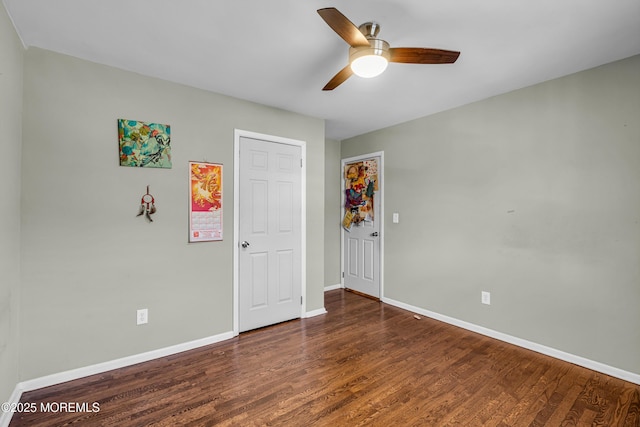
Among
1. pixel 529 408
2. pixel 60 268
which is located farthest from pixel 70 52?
pixel 529 408

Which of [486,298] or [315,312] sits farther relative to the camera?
[315,312]

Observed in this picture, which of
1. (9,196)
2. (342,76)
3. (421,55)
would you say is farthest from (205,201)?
(421,55)

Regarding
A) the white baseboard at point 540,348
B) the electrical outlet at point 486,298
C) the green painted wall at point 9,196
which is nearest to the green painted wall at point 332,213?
the white baseboard at point 540,348

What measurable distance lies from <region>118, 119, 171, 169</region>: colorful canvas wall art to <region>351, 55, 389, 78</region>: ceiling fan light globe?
1738 millimetres

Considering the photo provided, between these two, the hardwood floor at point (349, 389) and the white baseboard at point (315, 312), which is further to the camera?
the white baseboard at point (315, 312)

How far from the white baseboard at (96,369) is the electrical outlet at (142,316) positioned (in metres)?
0.27

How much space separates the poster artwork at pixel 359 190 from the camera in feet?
13.9

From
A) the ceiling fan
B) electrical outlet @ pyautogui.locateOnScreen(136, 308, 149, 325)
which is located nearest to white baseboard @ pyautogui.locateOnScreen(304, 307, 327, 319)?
electrical outlet @ pyautogui.locateOnScreen(136, 308, 149, 325)

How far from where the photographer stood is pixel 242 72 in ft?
7.98

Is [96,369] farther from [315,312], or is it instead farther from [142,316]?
[315,312]

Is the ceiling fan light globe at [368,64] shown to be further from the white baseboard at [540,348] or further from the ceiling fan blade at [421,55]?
the white baseboard at [540,348]

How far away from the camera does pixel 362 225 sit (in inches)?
174

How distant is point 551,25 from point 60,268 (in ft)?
12.3

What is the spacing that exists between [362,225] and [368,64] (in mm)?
2859
